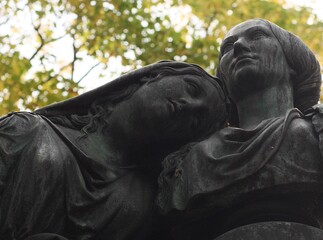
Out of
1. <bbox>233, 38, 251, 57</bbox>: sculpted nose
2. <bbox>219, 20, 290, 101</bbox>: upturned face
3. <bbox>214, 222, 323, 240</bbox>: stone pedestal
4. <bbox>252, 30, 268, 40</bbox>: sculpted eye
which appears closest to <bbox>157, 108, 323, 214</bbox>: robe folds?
<bbox>214, 222, 323, 240</bbox>: stone pedestal

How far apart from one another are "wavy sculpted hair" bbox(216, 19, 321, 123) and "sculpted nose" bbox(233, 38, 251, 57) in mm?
195

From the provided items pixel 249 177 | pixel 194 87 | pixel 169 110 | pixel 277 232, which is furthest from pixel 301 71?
pixel 277 232

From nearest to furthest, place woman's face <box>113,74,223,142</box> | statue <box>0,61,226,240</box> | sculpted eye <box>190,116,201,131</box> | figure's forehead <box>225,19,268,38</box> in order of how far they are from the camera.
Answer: statue <box>0,61,226,240</box>, woman's face <box>113,74,223,142</box>, sculpted eye <box>190,116,201,131</box>, figure's forehead <box>225,19,268,38</box>

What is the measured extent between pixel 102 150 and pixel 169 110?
40 centimetres

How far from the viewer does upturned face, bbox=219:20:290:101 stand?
4.25m

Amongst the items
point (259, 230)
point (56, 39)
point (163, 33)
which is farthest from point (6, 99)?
point (259, 230)

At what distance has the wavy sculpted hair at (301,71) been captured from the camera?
4.35m

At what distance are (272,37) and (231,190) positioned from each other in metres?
1.08

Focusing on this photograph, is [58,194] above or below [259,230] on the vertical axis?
above

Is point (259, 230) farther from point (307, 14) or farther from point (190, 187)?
point (307, 14)

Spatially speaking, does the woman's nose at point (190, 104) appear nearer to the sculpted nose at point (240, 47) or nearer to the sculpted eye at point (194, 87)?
the sculpted eye at point (194, 87)

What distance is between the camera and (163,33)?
10.6 meters

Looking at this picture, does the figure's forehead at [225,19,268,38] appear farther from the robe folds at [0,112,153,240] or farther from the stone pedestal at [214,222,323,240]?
the stone pedestal at [214,222,323,240]

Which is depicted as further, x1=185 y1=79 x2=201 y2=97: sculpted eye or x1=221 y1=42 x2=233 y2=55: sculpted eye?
x1=221 y1=42 x2=233 y2=55: sculpted eye
